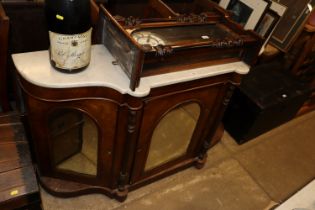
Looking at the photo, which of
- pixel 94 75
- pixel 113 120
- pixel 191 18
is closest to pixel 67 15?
pixel 94 75

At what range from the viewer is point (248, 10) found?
166 centimetres

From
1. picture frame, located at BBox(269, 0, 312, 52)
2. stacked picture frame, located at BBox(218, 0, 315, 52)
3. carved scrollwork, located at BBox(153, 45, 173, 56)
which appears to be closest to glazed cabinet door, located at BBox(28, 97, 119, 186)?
carved scrollwork, located at BBox(153, 45, 173, 56)

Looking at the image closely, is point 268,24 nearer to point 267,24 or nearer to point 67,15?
point 267,24

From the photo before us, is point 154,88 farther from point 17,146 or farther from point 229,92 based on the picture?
point 17,146

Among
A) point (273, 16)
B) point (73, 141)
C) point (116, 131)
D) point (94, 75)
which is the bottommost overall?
point (73, 141)

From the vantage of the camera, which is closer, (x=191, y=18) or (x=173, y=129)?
(x=191, y=18)

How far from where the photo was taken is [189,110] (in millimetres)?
1395

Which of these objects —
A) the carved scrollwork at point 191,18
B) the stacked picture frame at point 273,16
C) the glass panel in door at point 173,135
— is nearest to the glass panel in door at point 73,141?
the glass panel in door at point 173,135

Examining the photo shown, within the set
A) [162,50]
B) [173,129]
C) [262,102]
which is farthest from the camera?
[262,102]

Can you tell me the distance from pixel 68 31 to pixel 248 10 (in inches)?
43.6

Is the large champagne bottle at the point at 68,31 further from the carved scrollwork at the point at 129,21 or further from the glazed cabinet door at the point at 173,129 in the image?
the glazed cabinet door at the point at 173,129

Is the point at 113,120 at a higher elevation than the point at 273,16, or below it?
below

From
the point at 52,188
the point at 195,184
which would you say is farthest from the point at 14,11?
the point at 195,184

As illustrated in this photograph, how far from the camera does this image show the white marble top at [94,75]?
1007 millimetres
